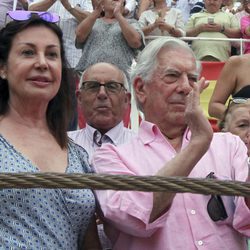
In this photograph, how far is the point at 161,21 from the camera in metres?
6.15

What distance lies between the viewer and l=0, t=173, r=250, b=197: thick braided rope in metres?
1.75

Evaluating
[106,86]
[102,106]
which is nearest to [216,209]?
[102,106]

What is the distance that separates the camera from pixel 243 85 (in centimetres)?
393

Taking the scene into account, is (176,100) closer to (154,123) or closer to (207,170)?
(154,123)

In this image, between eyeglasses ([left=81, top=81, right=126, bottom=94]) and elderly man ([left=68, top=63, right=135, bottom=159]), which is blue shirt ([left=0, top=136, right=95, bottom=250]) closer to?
elderly man ([left=68, top=63, right=135, bottom=159])

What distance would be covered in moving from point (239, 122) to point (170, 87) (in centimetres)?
77

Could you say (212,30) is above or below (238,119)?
→ below

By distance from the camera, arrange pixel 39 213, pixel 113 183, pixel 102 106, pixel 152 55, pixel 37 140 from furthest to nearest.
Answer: pixel 102 106, pixel 152 55, pixel 37 140, pixel 39 213, pixel 113 183

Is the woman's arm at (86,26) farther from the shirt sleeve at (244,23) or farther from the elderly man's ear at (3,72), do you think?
the elderly man's ear at (3,72)

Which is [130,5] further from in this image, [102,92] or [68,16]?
[102,92]

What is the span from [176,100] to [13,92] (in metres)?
0.54

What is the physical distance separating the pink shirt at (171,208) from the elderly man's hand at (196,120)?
0.54ft

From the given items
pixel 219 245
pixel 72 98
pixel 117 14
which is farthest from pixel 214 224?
pixel 117 14

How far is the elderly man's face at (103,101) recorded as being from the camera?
3.86 m
